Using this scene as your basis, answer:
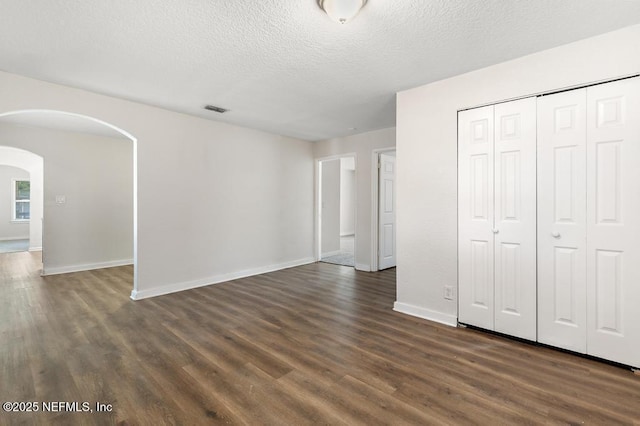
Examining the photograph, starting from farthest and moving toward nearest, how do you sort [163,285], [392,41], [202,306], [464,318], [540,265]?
[163,285]
[202,306]
[464,318]
[540,265]
[392,41]

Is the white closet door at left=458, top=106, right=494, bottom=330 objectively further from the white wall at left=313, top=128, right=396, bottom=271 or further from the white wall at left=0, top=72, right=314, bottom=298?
the white wall at left=0, top=72, right=314, bottom=298

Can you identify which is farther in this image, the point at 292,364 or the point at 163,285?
the point at 163,285

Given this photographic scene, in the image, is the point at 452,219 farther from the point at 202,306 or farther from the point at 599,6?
the point at 202,306

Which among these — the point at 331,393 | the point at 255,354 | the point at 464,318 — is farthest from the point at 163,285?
the point at 464,318

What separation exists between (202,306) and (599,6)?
434cm

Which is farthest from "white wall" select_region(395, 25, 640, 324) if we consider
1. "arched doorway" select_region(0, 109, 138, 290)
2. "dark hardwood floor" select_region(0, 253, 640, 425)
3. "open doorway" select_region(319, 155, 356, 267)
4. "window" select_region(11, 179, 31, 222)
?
"window" select_region(11, 179, 31, 222)

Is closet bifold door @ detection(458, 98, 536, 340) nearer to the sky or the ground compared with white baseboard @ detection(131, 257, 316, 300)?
nearer to the sky

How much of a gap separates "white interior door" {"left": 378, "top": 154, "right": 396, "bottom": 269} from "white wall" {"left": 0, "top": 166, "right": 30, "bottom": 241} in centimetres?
1141

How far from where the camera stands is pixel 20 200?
9258mm

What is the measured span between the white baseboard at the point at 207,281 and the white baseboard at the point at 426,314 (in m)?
2.61

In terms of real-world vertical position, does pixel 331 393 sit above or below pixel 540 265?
below

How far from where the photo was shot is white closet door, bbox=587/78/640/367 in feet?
6.75

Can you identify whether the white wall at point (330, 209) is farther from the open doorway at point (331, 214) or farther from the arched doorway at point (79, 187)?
the arched doorway at point (79, 187)

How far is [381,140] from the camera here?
506 centimetres
